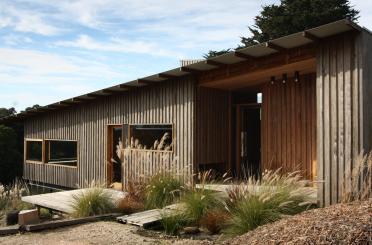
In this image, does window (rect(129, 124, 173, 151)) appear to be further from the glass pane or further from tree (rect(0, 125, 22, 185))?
the glass pane

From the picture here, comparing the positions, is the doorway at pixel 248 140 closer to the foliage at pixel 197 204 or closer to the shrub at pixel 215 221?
the foliage at pixel 197 204

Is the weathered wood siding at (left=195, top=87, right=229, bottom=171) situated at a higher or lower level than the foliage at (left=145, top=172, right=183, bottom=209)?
higher

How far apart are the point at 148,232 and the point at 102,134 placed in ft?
21.0

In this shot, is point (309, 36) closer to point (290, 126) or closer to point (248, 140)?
point (290, 126)

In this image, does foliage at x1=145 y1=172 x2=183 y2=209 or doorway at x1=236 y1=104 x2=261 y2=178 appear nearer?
foliage at x1=145 y1=172 x2=183 y2=209

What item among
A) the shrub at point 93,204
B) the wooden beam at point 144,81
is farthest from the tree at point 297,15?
the shrub at point 93,204

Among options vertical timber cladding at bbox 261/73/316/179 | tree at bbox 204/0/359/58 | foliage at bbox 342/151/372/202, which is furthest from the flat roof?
tree at bbox 204/0/359/58

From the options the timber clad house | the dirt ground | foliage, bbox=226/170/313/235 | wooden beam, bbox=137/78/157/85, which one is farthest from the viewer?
wooden beam, bbox=137/78/157/85

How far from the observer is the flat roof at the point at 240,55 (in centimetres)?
679

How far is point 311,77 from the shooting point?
945 centimetres

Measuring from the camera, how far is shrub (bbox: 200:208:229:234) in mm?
6406

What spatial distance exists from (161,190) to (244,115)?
4.08 metres

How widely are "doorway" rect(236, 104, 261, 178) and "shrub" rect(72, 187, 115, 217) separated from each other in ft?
13.3

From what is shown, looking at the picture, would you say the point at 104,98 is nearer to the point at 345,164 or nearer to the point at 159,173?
the point at 159,173
